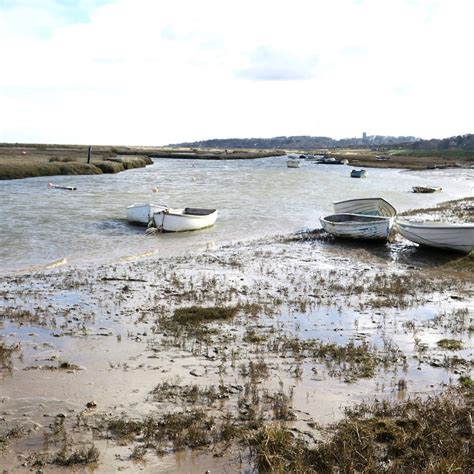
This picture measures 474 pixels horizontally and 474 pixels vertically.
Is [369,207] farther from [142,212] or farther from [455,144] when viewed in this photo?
[455,144]

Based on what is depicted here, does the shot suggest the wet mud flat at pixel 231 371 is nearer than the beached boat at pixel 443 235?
Yes

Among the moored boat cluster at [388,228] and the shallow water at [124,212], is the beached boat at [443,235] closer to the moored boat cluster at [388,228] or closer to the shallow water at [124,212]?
the moored boat cluster at [388,228]

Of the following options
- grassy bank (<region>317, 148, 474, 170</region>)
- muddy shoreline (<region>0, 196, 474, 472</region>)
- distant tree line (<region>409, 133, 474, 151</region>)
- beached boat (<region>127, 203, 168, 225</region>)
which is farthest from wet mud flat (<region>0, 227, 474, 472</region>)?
distant tree line (<region>409, 133, 474, 151</region>)

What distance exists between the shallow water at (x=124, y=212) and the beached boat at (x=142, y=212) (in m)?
0.52

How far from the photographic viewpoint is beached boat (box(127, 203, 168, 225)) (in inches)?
1047

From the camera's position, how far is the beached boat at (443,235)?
18953 millimetres

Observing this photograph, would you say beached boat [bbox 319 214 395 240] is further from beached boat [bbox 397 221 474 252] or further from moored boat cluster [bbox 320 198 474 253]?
beached boat [bbox 397 221 474 252]

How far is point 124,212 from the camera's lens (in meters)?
32.3

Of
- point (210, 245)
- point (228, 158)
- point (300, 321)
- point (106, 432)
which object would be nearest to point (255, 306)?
point (300, 321)

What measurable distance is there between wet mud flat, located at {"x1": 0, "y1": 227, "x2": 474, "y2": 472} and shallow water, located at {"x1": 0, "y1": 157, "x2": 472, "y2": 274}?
5.11 meters

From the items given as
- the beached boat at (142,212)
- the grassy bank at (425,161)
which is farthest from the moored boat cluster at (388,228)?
the grassy bank at (425,161)

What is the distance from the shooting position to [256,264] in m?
18.2

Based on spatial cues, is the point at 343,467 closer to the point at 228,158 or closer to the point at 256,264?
the point at 256,264

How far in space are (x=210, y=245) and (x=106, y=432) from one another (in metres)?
16.2
